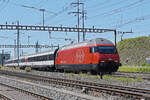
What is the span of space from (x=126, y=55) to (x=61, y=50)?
3563cm

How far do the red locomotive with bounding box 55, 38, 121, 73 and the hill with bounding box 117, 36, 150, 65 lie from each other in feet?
107

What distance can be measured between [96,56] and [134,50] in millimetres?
45575

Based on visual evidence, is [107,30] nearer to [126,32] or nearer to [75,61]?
[126,32]

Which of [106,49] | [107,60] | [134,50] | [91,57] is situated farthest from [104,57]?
[134,50]

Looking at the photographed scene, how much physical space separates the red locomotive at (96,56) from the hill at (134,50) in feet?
107

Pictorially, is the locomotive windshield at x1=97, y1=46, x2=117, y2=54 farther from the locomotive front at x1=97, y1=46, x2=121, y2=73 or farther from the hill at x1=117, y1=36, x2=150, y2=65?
the hill at x1=117, y1=36, x2=150, y2=65

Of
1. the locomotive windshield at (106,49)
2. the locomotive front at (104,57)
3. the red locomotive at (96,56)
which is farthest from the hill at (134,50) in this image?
the locomotive front at (104,57)

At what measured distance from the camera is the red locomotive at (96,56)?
926 inches

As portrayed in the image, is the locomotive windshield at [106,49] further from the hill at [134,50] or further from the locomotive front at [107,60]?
the hill at [134,50]

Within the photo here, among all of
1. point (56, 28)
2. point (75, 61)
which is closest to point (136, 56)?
point (56, 28)

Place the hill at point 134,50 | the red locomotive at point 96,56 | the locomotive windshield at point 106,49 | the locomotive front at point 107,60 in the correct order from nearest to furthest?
1. the locomotive front at point 107,60
2. the red locomotive at point 96,56
3. the locomotive windshield at point 106,49
4. the hill at point 134,50

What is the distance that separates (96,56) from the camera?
2378cm

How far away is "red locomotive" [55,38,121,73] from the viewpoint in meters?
23.5

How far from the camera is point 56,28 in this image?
39719mm
